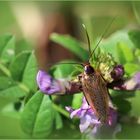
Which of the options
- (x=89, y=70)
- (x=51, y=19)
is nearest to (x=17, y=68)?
(x=89, y=70)

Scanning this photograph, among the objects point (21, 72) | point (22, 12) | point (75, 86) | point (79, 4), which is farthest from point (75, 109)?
point (22, 12)

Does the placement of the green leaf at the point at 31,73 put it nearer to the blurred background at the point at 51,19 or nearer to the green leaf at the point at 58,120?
the green leaf at the point at 58,120

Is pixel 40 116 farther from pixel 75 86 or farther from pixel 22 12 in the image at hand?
pixel 22 12

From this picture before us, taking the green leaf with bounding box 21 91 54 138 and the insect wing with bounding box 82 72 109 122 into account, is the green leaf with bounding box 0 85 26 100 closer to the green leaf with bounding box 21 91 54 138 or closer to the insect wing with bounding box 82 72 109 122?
the green leaf with bounding box 21 91 54 138

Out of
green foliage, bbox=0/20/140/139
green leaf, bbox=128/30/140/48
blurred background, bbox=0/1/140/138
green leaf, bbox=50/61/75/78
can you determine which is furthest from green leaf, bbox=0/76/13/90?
blurred background, bbox=0/1/140/138

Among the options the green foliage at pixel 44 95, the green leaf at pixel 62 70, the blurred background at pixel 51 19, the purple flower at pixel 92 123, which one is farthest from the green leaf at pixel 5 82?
the blurred background at pixel 51 19

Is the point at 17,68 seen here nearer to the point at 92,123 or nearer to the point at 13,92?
the point at 13,92
